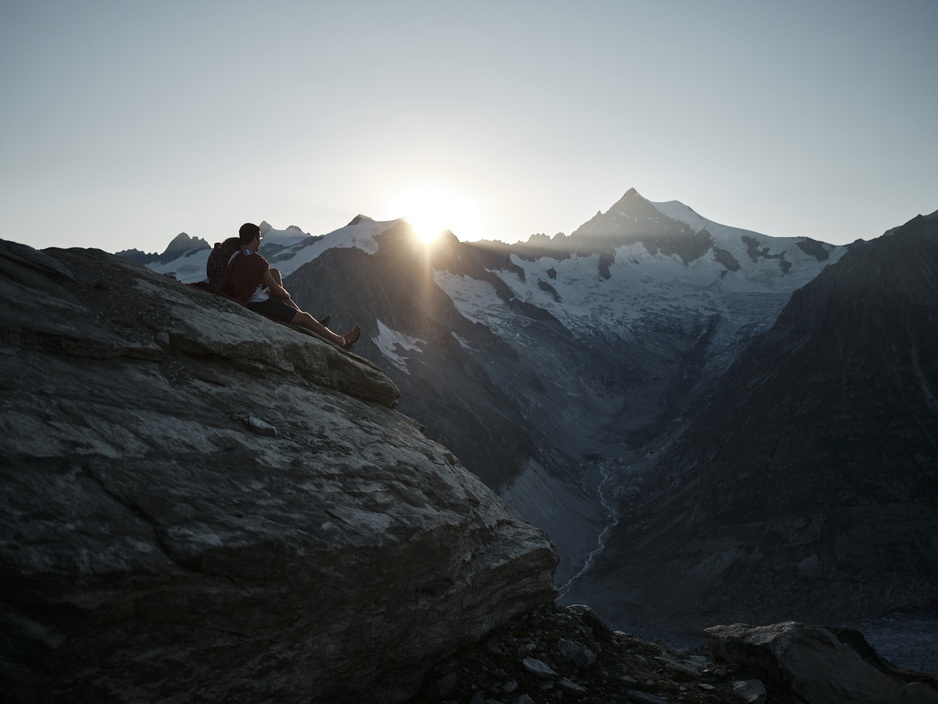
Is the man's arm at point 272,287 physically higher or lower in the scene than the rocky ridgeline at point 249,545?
higher

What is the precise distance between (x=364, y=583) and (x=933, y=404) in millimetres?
98130

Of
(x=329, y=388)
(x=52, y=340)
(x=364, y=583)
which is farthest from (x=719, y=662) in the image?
(x=52, y=340)

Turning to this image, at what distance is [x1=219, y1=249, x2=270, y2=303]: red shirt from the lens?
11.7m

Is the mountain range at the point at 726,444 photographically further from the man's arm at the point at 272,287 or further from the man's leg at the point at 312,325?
the man's arm at the point at 272,287

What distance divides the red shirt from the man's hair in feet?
0.63

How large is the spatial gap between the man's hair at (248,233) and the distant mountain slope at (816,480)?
6767 centimetres

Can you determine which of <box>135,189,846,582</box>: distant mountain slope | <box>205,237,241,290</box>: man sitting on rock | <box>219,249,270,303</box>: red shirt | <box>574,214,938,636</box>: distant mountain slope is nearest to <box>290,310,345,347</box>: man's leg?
<box>219,249,270,303</box>: red shirt

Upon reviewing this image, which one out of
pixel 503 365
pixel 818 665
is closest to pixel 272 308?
pixel 818 665

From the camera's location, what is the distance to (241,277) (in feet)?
38.4

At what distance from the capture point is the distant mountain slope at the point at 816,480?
68938mm

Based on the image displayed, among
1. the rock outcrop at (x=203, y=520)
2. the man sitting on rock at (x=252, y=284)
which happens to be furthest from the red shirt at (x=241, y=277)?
the rock outcrop at (x=203, y=520)

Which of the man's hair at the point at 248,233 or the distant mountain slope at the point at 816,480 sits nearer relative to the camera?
the man's hair at the point at 248,233

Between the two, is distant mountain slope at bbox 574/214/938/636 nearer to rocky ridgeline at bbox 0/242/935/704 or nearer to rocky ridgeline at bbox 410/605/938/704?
rocky ridgeline at bbox 410/605/938/704

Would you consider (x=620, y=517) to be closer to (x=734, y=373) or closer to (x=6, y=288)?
(x=734, y=373)
